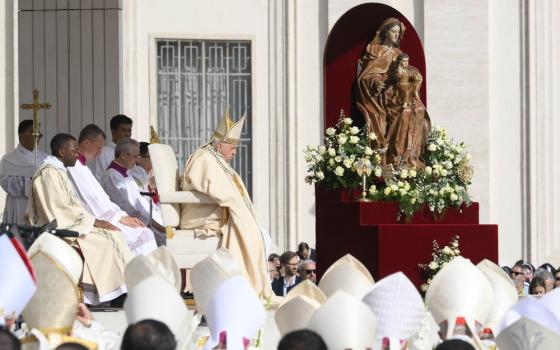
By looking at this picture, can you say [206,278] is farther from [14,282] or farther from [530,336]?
[530,336]

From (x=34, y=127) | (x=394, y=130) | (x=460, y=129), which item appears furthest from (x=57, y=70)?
(x=394, y=130)

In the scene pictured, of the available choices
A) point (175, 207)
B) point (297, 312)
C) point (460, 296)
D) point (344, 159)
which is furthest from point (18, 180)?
point (297, 312)

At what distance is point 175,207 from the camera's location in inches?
560

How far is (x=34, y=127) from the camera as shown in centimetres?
1481

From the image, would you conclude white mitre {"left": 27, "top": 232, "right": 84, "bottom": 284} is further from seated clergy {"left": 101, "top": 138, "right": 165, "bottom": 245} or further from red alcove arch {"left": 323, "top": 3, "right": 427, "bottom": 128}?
seated clergy {"left": 101, "top": 138, "right": 165, "bottom": 245}

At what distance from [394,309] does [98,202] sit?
6485 mm

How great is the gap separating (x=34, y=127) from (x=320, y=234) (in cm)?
272

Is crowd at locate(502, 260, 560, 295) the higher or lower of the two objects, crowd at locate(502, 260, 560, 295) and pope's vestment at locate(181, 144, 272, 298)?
the lower

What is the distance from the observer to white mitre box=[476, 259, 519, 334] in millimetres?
9570

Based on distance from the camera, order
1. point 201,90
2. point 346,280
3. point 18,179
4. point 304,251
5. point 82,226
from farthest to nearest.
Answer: point 201,90, point 304,251, point 18,179, point 82,226, point 346,280

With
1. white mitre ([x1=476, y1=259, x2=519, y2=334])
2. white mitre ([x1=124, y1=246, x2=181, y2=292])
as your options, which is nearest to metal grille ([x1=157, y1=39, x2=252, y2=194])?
white mitre ([x1=476, y1=259, x2=519, y2=334])

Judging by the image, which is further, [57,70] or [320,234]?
[57,70]

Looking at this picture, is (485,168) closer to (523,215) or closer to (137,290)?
(523,215)

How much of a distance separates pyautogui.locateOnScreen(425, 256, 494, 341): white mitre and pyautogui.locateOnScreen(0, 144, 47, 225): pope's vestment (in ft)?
21.3
